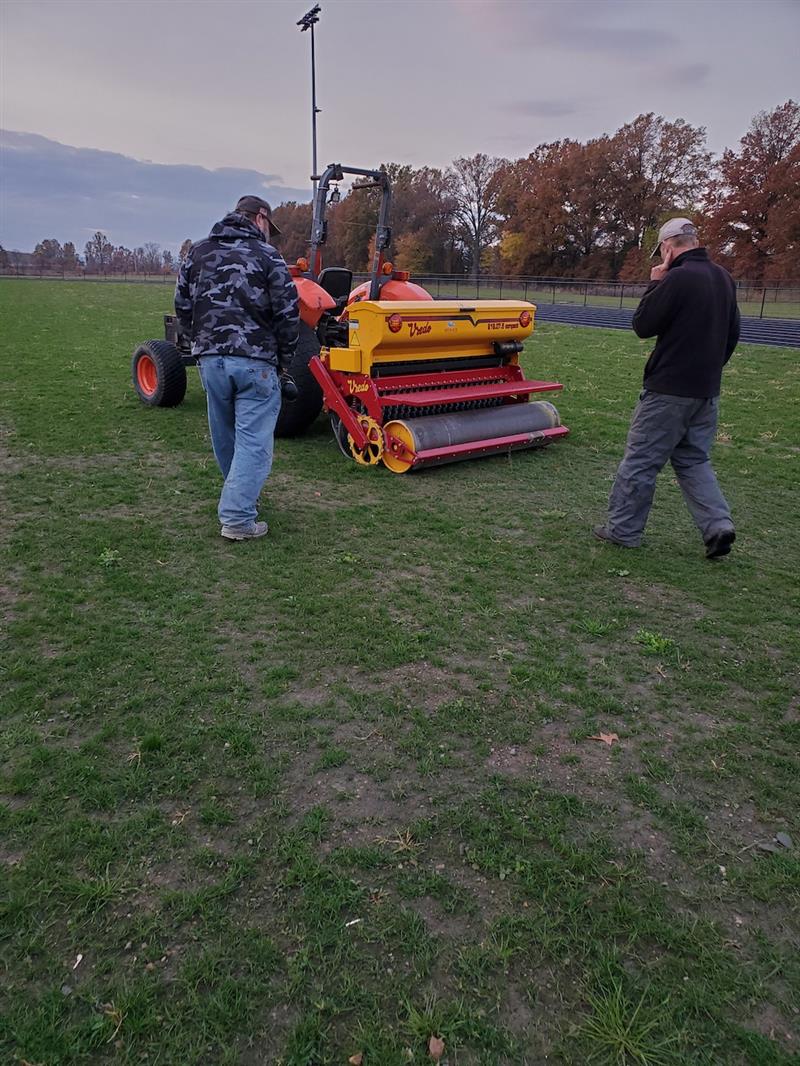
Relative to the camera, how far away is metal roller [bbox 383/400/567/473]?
19.9 feet

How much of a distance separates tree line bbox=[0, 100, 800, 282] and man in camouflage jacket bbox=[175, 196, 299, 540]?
118ft

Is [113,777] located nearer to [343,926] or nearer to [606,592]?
[343,926]

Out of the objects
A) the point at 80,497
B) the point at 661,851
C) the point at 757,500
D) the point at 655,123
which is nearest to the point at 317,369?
the point at 80,497

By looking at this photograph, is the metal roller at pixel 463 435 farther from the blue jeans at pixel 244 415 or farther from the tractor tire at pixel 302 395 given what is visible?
the blue jeans at pixel 244 415

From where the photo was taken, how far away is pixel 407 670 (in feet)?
11.1

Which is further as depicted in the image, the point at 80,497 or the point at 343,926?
the point at 80,497

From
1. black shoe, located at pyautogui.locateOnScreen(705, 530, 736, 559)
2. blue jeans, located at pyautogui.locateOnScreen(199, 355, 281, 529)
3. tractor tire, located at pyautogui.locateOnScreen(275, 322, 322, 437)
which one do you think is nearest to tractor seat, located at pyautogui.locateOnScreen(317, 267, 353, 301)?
tractor tire, located at pyautogui.locateOnScreen(275, 322, 322, 437)

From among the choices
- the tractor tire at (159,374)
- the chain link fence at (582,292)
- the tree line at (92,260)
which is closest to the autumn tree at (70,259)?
the tree line at (92,260)

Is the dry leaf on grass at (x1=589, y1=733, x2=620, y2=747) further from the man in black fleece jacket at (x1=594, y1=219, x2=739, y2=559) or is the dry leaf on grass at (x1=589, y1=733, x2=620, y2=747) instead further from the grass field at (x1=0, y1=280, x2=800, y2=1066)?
the man in black fleece jacket at (x1=594, y1=219, x2=739, y2=559)

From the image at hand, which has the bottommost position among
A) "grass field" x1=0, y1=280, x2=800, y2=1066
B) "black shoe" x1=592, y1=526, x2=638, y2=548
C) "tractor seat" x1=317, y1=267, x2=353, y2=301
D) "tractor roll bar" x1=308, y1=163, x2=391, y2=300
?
"grass field" x1=0, y1=280, x2=800, y2=1066

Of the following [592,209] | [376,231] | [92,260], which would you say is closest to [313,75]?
[376,231]

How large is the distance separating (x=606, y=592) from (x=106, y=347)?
11977 mm

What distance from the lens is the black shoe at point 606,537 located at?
485cm

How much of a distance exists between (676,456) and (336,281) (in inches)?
181
